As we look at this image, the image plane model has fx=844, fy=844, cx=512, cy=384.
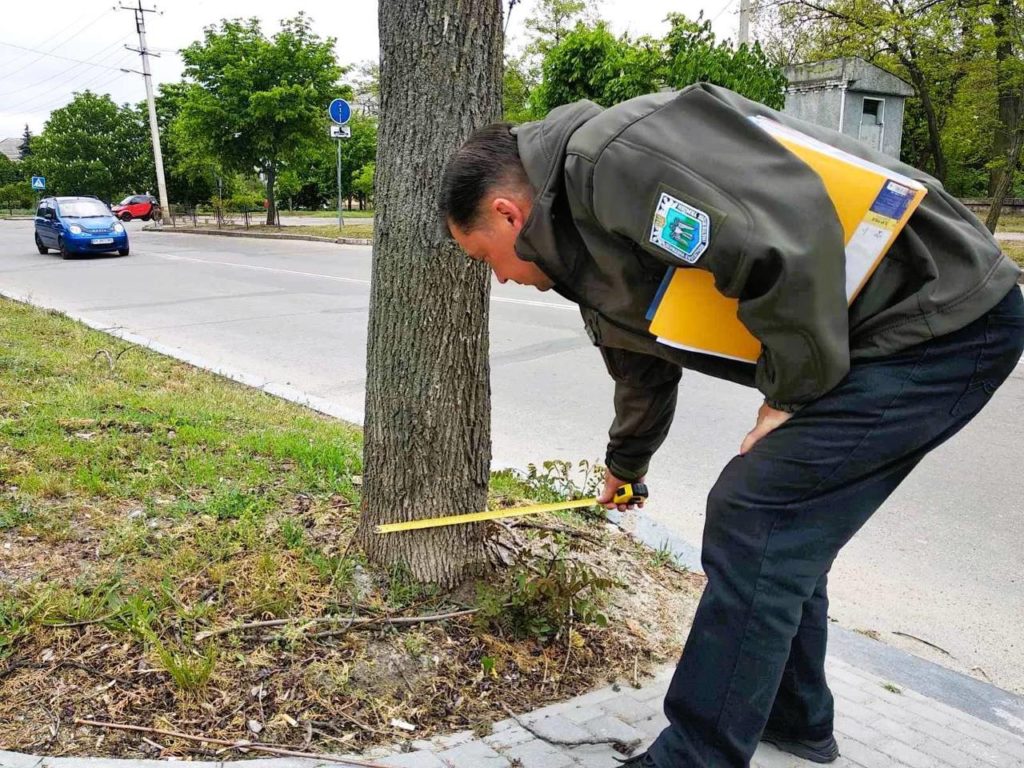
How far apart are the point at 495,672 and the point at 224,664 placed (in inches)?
31.1

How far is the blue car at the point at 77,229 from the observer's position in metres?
18.2

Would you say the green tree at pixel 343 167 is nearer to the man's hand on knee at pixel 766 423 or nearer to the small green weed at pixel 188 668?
the small green weed at pixel 188 668

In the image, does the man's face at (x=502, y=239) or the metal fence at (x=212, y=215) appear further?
the metal fence at (x=212, y=215)

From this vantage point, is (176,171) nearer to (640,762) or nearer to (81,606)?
(81,606)

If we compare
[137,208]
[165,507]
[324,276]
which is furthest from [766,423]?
[137,208]

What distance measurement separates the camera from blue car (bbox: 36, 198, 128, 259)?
18.2 metres

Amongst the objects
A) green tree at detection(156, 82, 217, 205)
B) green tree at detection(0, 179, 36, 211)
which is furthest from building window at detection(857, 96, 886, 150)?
green tree at detection(0, 179, 36, 211)

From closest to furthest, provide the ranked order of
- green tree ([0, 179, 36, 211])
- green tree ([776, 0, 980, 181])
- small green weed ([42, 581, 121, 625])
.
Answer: small green weed ([42, 581, 121, 625]) → green tree ([776, 0, 980, 181]) → green tree ([0, 179, 36, 211])

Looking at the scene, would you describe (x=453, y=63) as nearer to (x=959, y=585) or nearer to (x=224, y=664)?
(x=224, y=664)

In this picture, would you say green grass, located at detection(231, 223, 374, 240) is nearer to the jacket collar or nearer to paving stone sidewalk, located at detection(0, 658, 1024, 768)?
paving stone sidewalk, located at detection(0, 658, 1024, 768)

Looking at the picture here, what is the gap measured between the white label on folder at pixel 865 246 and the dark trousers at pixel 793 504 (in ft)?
0.69

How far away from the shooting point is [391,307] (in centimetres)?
271

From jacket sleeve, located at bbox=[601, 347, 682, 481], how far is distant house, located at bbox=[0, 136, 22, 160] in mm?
102085

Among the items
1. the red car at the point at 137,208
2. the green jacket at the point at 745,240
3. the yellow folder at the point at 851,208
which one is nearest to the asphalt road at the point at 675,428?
the green jacket at the point at 745,240
